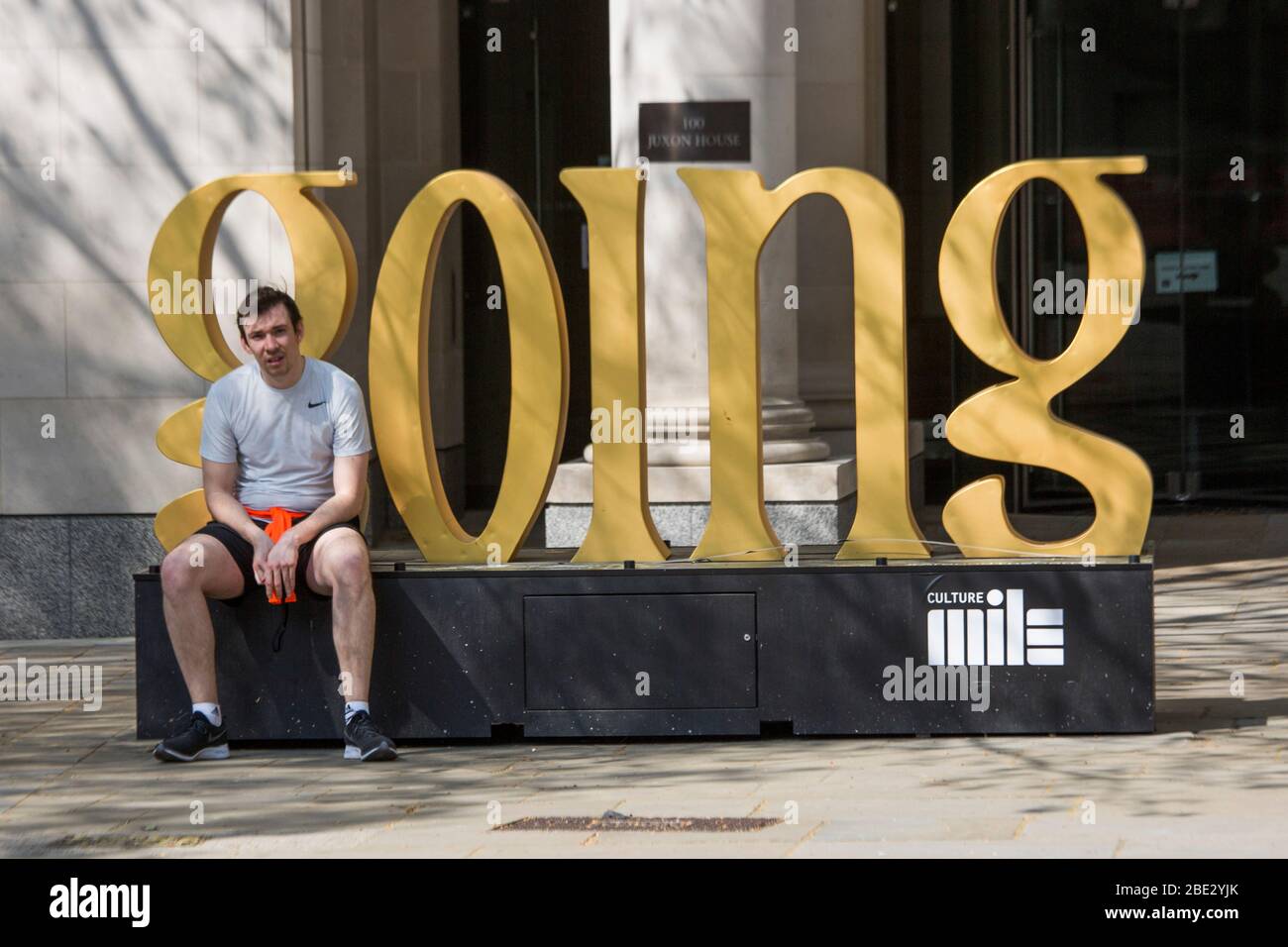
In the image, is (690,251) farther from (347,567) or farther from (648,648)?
(347,567)

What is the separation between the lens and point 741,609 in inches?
329

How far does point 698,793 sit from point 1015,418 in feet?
7.42

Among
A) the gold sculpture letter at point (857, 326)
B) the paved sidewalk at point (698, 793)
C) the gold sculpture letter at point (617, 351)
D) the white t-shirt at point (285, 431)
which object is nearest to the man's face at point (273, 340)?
the white t-shirt at point (285, 431)

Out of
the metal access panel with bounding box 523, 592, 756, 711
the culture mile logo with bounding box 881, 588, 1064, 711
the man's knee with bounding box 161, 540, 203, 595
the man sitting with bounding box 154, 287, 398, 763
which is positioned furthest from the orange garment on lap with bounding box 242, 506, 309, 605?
the culture mile logo with bounding box 881, 588, 1064, 711

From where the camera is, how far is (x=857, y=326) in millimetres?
8727

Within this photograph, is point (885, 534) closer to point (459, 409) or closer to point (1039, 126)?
point (459, 409)

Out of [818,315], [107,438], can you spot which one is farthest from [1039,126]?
[107,438]

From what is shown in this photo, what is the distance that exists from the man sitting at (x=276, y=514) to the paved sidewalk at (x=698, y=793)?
30 centimetres

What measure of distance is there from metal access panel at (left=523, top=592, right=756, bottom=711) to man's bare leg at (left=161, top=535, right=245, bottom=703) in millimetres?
1265

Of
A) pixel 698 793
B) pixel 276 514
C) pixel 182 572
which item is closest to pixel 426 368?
pixel 276 514

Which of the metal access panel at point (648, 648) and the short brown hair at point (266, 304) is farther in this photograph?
the metal access panel at point (648, 648)

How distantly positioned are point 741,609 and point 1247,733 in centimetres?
213

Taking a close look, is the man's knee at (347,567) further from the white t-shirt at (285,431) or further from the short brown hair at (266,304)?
the short brown hair at (266,304)

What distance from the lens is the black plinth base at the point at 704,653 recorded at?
826 cm
